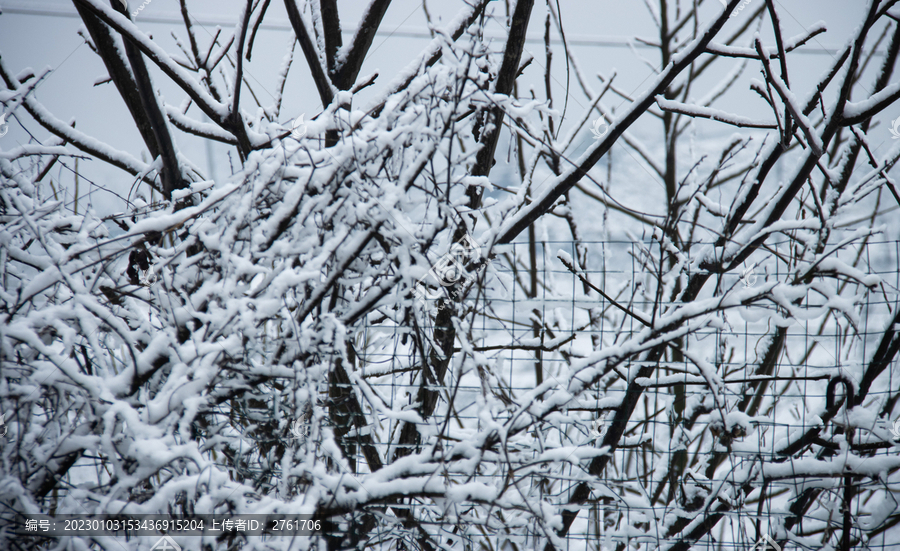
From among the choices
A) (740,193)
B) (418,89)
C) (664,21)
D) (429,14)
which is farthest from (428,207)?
(664,21)

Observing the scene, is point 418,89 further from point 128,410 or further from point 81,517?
point 81,517

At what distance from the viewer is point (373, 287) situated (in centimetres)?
130

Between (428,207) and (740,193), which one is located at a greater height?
(740,193)

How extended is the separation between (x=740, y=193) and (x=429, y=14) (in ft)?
6.60

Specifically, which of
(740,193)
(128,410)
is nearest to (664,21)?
(740,193)

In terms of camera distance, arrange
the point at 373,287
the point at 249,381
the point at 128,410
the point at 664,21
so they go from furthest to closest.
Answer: the point at 664,21, the point at 373,287, the point at 249,381, the point at 128,410

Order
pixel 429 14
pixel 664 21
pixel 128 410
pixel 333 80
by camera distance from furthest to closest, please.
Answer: pixel 664 21 → pixel 429 14 → pixel 333 80 → pixel 128 410

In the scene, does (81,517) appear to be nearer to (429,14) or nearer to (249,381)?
(249,381)

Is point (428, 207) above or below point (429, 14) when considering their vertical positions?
below

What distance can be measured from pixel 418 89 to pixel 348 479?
3.16 feet

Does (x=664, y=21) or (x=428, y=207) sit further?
(x=664, y=21)

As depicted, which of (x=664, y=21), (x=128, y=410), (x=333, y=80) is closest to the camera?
(x=128, y=410)

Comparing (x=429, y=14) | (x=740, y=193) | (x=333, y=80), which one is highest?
(x=429, y=14)

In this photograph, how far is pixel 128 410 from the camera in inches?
39.3
